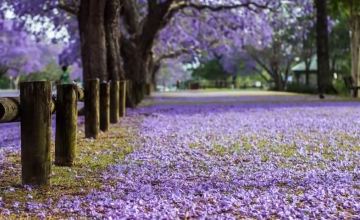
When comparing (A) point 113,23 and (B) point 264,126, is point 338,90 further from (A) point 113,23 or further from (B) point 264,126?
(B) point 264,126

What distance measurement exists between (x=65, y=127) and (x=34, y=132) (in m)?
1.11

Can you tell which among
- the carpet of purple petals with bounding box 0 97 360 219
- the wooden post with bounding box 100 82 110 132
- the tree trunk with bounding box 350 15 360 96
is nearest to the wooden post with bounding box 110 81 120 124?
the wooden post with bounding box 100 82 110 132

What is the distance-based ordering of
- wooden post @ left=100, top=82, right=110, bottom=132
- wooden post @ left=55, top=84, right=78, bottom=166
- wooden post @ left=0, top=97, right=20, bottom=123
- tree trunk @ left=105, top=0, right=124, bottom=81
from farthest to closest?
tree trunk @ left=105, top=0, right=124, bottom=81, wooden post @ left=100, top=82, right=110, bottom=132, wooden post @ left=55, top=84, right=78, bottom=166, wooden post @ left=0, top=97, right=20, bottom=123

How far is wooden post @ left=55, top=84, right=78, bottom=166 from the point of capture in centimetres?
575

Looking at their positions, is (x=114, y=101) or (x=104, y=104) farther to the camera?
(x=114, y=101)

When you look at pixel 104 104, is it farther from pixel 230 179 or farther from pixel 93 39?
pixel 230 179

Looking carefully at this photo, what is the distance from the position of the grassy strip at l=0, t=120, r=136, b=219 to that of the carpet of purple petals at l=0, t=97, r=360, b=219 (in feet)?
0.41

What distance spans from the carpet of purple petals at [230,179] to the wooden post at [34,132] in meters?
0.54

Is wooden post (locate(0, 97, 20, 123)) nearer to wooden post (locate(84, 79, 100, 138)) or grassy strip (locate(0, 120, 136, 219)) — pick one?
grassy strip (locate(0, 120, 136, 219))

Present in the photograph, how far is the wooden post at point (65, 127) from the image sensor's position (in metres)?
5.75

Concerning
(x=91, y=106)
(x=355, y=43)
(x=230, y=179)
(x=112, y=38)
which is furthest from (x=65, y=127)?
(x=355, y=43)

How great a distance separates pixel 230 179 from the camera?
4.89 metres

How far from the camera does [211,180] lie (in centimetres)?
488

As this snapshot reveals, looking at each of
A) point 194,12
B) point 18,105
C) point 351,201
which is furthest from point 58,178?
point 194,12
